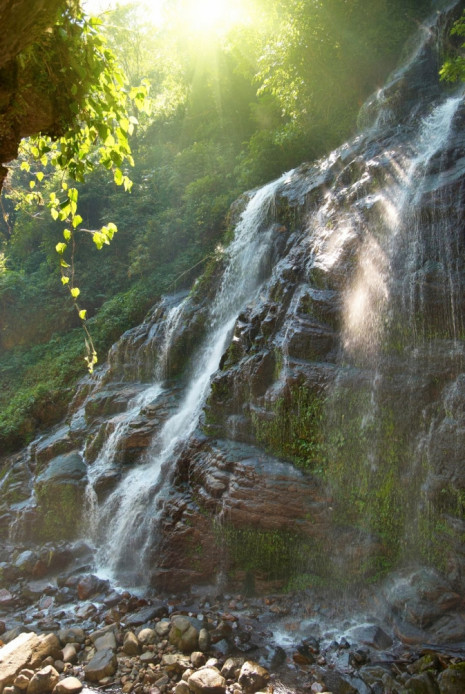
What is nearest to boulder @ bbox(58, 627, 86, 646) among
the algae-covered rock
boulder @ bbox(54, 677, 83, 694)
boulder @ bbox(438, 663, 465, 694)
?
boulder @ bbox(54, 677, 83, 694)

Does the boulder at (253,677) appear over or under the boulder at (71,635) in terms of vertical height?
over

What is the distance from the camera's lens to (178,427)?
10000 mm

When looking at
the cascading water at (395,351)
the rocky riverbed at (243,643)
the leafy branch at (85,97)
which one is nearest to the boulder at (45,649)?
the rocky riverbed at (243,643)

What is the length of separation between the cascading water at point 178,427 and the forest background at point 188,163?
1580mm

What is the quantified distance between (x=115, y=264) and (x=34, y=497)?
1080cm

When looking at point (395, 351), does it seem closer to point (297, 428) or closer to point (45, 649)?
point (297, 428)

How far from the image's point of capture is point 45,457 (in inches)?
464

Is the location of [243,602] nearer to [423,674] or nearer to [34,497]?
[423,674]

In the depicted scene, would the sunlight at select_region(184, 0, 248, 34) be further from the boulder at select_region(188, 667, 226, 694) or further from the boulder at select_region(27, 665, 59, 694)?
the boulder at select_region(27, 665, 59, 694)

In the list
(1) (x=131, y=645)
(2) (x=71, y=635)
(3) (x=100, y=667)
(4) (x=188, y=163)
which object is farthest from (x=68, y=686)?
(4) (x=188, y=163)

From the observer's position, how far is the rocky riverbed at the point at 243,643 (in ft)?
17.5

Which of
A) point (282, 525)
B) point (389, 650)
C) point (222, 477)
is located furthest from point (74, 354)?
point (389, 650)

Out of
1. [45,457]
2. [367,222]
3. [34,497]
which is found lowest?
[34,497]

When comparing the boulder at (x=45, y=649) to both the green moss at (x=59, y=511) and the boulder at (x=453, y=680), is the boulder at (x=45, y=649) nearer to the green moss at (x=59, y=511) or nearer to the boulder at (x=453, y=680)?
the green moss at (x=59, y=511)
